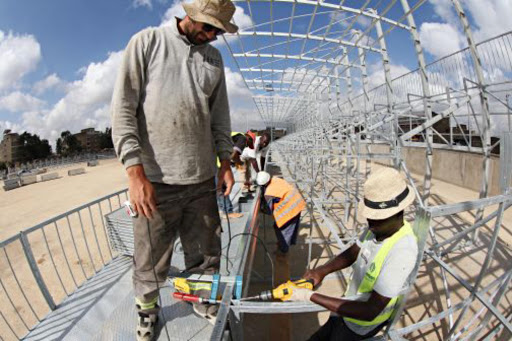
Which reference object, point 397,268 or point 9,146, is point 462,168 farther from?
point 9,146

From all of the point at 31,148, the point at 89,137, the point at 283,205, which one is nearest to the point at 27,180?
the point at 283,205

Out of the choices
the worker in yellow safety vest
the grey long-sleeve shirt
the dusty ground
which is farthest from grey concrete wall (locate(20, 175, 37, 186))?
the grey long-sleeve shirt

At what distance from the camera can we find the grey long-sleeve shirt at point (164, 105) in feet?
4.58

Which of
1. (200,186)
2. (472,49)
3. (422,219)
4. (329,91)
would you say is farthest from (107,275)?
(329,91)

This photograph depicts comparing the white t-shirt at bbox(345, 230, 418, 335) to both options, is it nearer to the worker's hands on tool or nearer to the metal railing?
the worker's hands on tool

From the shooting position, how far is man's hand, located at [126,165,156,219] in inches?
54.3

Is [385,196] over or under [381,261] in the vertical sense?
over

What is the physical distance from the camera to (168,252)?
1679 millimetres

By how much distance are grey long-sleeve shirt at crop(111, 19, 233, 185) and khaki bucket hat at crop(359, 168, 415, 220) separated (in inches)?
38.2

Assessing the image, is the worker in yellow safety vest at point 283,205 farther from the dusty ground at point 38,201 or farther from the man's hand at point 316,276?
the dusty ground at point 38,201

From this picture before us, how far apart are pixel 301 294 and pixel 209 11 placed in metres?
1.60

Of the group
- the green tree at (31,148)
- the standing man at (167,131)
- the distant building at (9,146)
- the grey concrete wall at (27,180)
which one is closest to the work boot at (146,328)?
the standing man at (167,131)

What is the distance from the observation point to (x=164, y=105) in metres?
1.48

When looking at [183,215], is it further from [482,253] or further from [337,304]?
[482,253]
